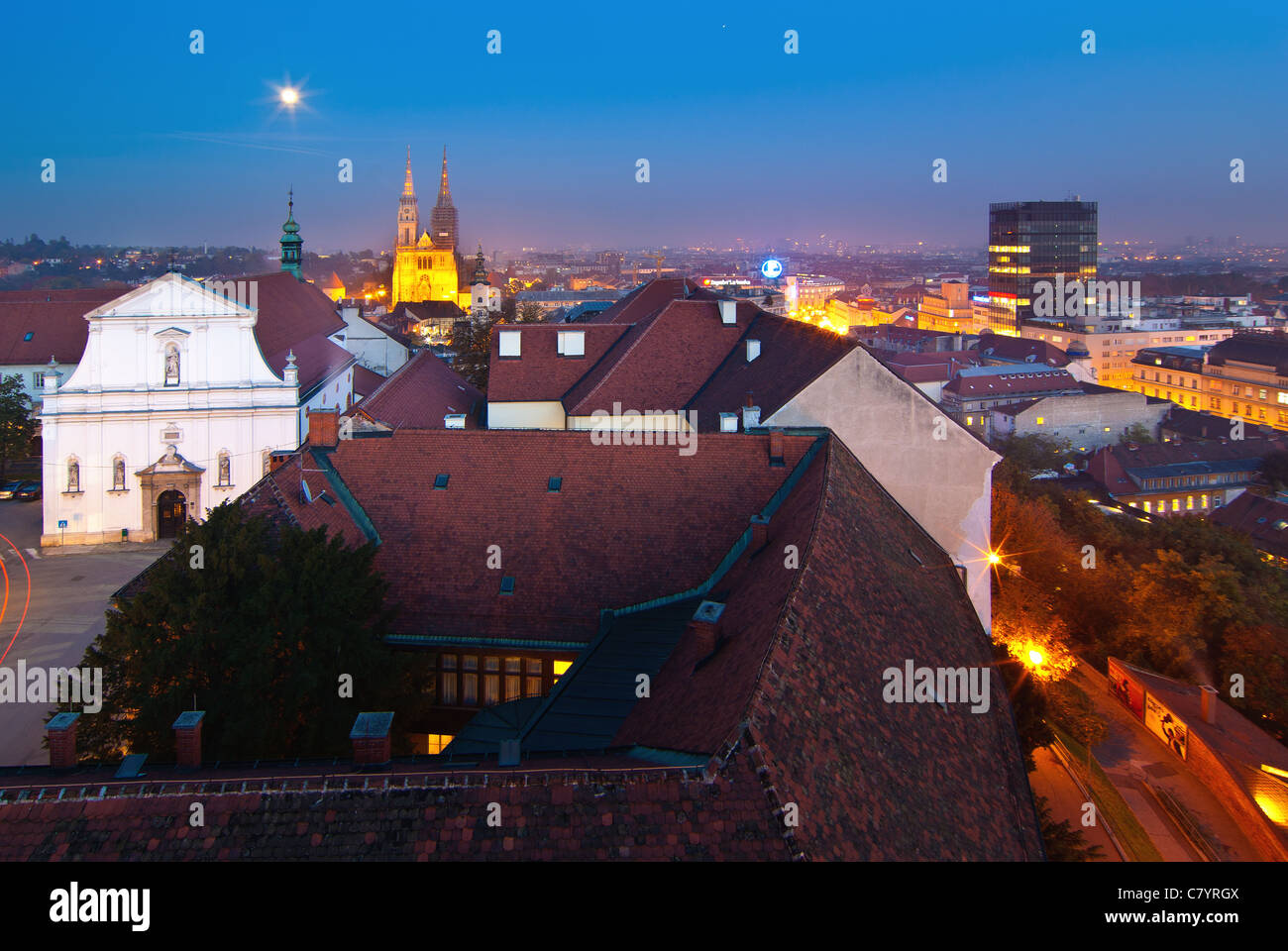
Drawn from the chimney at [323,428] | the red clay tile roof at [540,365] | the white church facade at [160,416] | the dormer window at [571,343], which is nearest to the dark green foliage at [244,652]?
the chimney at [323,428]

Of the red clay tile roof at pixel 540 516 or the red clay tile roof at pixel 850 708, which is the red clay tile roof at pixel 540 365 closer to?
the red clay tile roof at pixel 540 516

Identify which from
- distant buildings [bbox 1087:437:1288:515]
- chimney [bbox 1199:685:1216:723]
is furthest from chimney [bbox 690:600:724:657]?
distant buildings [bbox 1087:437:1288:515]

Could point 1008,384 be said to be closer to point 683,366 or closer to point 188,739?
point 683,366

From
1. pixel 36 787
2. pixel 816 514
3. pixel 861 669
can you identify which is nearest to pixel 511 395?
pixel 816 514

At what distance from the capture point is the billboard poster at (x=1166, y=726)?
2509 centimetres

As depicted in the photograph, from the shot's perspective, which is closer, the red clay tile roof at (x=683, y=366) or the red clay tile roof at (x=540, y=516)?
the red clay tile roof at (x=540, y=516)

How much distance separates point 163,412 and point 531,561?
2877 centimetres

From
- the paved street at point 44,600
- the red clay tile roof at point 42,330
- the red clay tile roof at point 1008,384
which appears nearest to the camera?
the paved street at point 44,600

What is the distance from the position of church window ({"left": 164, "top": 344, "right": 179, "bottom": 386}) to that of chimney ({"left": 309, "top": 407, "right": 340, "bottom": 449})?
22879 millimetres

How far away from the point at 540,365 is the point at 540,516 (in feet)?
48.6

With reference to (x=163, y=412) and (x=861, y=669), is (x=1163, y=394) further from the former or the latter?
(x=861, y=669)

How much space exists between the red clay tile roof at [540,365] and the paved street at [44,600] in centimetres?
1510

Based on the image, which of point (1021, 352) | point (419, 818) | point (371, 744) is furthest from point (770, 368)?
point (1021, 352)
